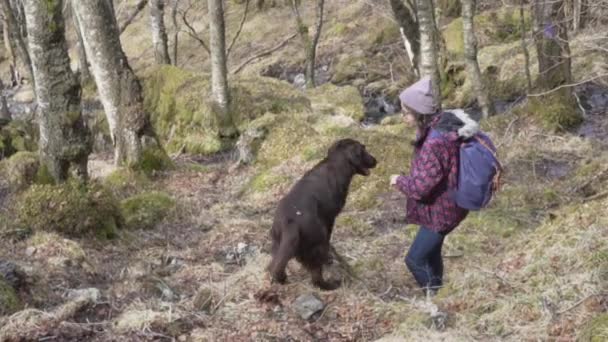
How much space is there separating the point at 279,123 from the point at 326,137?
4.41 feet

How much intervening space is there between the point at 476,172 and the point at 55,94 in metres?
4.71

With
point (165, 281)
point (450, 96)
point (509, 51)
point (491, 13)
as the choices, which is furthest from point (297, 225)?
point (491, 13)

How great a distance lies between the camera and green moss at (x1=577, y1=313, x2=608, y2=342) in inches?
157

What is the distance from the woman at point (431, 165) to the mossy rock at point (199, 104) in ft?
30.2

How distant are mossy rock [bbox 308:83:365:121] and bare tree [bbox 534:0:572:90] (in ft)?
17.1

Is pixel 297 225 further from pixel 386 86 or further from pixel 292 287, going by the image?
pixel 386 86

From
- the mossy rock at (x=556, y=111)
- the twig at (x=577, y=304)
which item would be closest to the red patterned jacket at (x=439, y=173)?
the twig at (x=577, y=304)

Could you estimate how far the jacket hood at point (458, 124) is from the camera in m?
5.19

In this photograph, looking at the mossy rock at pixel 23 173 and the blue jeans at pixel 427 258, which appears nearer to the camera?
the blue jeans at pixel 427 258

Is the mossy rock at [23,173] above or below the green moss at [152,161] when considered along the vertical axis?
above

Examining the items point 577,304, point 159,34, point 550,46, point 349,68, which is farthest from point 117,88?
point 349,68

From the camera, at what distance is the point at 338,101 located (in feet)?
61.7

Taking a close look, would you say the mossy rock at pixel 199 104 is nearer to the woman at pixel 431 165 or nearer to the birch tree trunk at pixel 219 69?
the birch tree trunk at pixel 219 69

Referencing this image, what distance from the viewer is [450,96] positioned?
20281mm
